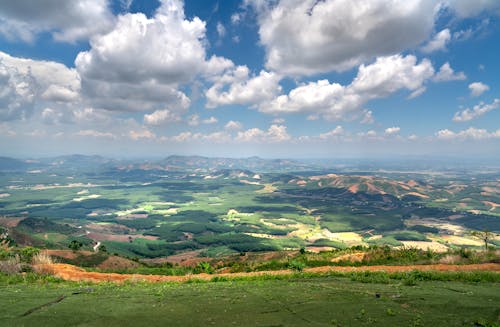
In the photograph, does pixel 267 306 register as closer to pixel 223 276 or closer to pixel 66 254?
pixel 223 276

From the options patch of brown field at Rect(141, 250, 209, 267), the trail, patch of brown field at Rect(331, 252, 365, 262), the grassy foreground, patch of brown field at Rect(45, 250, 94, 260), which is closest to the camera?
the grassy foreground

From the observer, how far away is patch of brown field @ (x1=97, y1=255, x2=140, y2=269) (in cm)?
6234

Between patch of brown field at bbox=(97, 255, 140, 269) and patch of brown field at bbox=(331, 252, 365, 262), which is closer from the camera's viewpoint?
patch of brown field at bbox=(331, 252, 365, 262)

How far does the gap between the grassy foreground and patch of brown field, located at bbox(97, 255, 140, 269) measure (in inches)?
1557

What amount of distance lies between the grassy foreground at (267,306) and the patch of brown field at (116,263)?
39.5m

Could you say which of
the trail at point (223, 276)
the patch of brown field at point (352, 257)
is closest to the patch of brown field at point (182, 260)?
the trail at point (223, 276)

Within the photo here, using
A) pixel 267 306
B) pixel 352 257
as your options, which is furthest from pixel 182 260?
pixel 267 306

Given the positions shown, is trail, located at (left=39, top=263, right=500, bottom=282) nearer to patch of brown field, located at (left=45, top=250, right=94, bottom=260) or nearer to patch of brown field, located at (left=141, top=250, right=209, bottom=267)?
patch of brown field, located at (left=45, top=250, right=94, bottom=260)

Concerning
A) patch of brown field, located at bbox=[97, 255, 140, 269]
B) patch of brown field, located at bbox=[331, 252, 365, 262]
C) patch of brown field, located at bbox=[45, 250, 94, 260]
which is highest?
patch of brown field, located at bbox=[331, 252, 365, 262]

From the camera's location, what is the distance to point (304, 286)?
25.9 meters

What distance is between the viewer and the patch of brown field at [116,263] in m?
62.3

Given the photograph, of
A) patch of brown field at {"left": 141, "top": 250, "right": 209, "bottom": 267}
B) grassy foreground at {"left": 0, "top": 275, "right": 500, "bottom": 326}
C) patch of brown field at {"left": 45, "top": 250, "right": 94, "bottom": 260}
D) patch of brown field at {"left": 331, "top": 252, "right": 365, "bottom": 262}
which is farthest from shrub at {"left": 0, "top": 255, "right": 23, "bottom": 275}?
patch of brown field at {"left": 331, "top": 252, "right": 365, "bottom": 262}

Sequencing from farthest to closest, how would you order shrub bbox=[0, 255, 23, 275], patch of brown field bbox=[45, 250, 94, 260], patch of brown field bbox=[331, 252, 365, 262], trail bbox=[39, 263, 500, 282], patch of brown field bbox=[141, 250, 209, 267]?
patch of brown field bbox=[141, 250, 209, 267]
patch of brown field bbox=[45, 250, 94, 260]
patch of brown field bbox=[331, 252, 365, 262]
trail bbox=[39, 263, 500, 282]
shrub bbox=[0, 255, 23, 275]

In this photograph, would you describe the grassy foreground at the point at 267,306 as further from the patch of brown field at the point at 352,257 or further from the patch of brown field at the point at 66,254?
the patch of brown field at the point at 66,254
